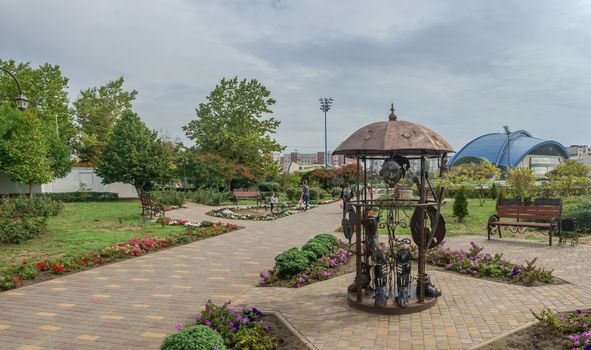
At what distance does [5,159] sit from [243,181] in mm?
16815

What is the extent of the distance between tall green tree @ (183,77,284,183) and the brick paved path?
2652 centimetres

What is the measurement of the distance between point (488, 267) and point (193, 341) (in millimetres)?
5412

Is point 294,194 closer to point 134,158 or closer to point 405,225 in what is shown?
point 134,158

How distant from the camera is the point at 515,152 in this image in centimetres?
8481

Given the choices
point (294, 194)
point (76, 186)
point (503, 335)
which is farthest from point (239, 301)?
point (76, 186)

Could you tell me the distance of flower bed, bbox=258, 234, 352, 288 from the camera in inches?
273

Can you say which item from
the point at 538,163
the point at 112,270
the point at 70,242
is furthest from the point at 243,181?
the point at 538,163

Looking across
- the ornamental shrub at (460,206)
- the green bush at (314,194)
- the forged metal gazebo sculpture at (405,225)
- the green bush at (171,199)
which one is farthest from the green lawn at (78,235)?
the green bush at (314,194)

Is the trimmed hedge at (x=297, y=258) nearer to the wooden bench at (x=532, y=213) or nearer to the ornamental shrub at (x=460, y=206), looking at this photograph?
the wooden bench at (x=532, y=213)

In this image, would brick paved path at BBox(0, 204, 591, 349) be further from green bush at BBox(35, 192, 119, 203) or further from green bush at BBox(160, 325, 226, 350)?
green bush at BBox(35, 192, 119, 203)

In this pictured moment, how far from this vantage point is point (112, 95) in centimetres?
3981

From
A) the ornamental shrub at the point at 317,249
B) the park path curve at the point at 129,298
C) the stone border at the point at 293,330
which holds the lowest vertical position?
the park path curve at the point at 129,298

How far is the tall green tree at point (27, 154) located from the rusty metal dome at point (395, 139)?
81.4ft

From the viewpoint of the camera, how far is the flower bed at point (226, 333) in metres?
3.65
